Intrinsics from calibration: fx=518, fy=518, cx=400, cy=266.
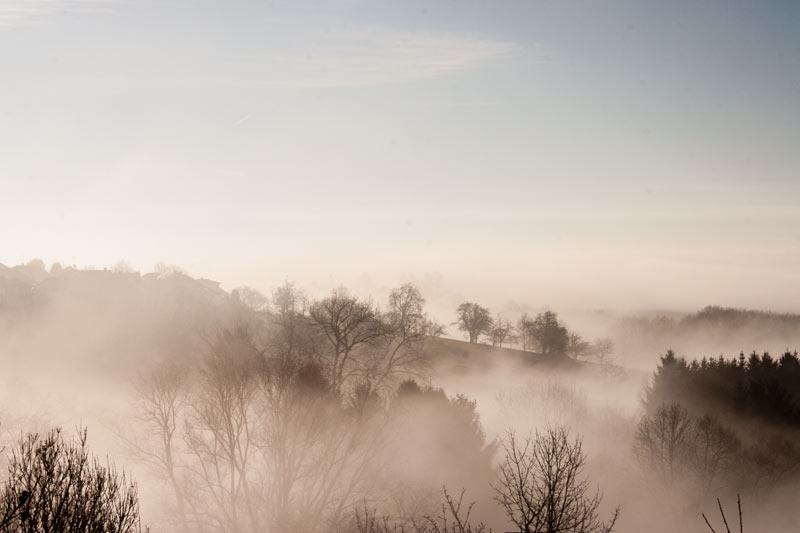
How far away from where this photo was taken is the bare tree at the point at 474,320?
110 meters

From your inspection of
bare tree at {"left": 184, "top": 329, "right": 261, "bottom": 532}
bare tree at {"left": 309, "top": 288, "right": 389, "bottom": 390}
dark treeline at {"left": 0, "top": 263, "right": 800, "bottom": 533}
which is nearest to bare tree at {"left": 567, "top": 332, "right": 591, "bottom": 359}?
dark treeline at {"left": 0, "top": 263, "right": 800, "bottom": 533}

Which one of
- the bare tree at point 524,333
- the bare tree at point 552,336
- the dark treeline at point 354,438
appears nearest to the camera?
the dark treeline at point 354,438

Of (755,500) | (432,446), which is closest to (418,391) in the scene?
(432,446)

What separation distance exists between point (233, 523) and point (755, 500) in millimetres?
37231

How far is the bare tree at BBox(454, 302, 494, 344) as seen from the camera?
10994cm

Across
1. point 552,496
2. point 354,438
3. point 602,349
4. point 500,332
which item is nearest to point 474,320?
point 500,332

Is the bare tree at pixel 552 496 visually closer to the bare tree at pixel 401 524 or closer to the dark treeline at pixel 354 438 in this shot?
the dark treeline at pixel 354 438

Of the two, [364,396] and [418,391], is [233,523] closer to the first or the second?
[364,396]

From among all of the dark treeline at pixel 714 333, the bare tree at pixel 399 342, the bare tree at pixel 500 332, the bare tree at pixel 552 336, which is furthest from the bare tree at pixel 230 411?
the dark treeline at pixel 714 333

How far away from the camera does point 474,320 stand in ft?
361

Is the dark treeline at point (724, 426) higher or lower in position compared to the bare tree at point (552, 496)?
lower

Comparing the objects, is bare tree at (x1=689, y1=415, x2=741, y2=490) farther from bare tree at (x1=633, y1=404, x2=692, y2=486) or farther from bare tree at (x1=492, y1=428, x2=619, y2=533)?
bare tree at (x1=492, y1=428, x2=619, y2=533)

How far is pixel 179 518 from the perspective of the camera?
84.4 ft

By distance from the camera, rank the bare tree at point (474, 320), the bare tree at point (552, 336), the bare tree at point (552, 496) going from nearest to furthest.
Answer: the bare tree at point (552, 496) < the bare tree at point (552, 336) < the bare tree at point (474, 320)
